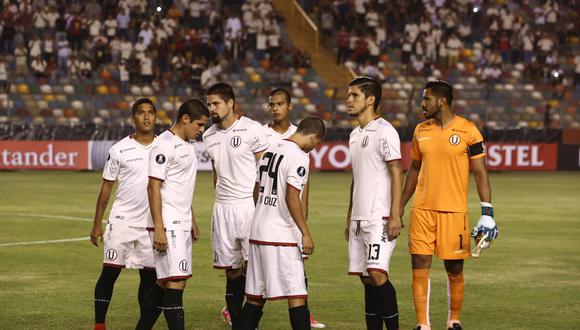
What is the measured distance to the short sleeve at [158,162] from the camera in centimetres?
891

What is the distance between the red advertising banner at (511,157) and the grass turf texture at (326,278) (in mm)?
10912

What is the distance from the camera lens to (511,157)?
117 feet

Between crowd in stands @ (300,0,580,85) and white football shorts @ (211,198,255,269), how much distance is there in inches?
1143

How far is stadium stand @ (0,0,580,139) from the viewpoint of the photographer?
3428cm

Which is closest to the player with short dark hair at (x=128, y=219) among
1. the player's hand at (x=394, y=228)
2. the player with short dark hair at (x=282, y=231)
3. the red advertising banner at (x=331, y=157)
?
the player with short dark hair at (x=282, y=231)

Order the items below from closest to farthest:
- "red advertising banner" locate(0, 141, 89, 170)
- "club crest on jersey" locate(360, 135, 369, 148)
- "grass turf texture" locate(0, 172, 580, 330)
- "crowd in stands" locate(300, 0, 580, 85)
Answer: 1. "club crest on jersey" locate(360, 135, 369, 148)
2. "grass turf texture" locate(0, 172, 580, 330)
3. "red advertising banner" locate(0, 141, 89, 170)
4. "crowd in stands" locate(300, 0, 580, 85)

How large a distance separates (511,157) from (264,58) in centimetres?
937

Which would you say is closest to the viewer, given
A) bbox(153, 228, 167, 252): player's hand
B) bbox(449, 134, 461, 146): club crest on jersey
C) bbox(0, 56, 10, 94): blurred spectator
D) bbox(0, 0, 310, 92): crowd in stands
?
bbox(153, 228, 167, 252): player's hand

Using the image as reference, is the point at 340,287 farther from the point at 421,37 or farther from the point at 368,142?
the point at 421,37

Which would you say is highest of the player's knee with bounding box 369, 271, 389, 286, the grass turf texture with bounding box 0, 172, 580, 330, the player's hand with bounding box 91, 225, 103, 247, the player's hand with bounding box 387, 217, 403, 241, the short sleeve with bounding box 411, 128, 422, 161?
the short sleeve with bounding box 411, 128, 422, 161

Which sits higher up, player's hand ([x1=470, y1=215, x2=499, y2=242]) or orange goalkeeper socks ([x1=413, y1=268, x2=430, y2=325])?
player's hand ([x1=470, y1=215, x2=499, y2=242])

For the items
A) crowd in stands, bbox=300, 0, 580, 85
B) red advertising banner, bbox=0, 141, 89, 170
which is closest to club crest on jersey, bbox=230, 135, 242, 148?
red advertising banner, bbox=0, 141, 89, 170

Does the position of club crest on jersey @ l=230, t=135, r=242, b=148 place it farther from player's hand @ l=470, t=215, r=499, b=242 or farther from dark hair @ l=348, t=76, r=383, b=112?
player's hand @ l=470, t=215, r=499, b=242

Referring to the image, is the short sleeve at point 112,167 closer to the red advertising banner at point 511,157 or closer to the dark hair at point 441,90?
the dark hair at point 441,90
